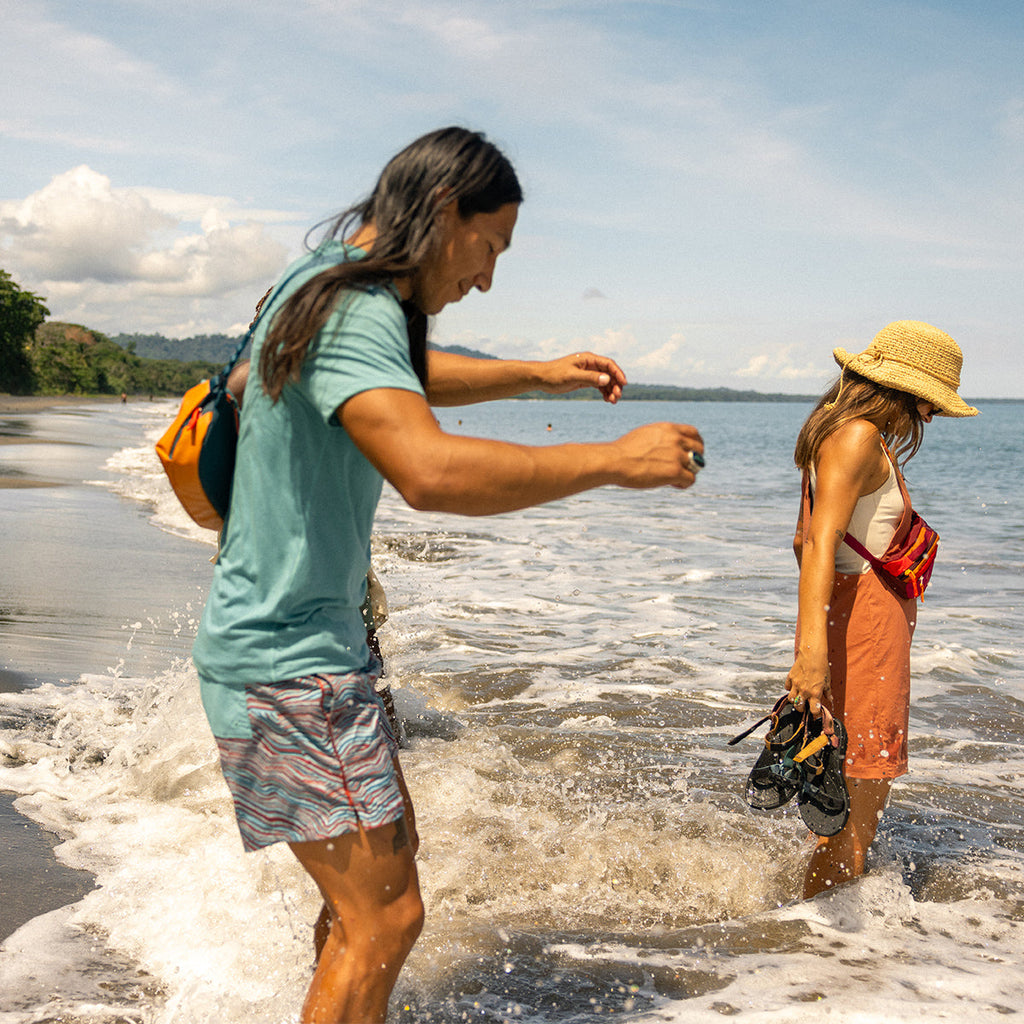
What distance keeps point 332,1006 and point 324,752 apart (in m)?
0.50

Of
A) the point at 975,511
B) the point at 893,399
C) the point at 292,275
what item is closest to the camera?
the point at 292,275

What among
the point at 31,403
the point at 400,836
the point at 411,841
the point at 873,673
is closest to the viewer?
the point at 400,836

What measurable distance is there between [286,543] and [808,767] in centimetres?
205

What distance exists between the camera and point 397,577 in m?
10.7

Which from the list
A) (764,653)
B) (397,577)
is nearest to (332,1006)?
(764,653)

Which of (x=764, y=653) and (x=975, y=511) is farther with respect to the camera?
(x=975, y=511)

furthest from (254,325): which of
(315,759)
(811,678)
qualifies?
(811,678)

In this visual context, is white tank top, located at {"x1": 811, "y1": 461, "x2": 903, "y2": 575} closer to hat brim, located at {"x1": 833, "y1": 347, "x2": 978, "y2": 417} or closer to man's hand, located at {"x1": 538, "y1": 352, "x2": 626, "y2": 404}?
hat brim, located at {"x1": 833, "y1": 347, "x2": 978, "y2": 417}

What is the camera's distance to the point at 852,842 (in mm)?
3422

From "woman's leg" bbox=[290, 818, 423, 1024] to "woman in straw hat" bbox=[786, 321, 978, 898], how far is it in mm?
1649

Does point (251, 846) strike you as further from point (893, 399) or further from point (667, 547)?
point (667, 547)

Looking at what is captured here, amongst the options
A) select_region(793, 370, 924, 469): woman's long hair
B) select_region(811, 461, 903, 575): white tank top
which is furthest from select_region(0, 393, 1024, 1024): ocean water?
select_region(793, 370, 924, 469): woman's long hair

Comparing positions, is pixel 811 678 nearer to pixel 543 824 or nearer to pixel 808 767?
pixel 808 767

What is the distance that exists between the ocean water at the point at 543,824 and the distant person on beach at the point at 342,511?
1.05m
